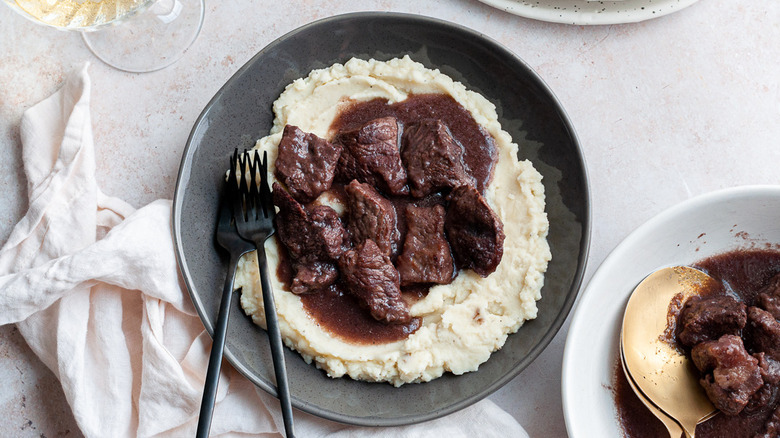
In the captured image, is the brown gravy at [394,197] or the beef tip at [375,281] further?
the brown gravy at [394,197]

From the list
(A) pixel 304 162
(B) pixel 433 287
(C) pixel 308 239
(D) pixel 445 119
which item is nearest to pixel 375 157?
(A) pixel 304 162

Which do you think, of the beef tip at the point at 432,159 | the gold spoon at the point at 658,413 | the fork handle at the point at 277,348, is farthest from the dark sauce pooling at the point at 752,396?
the fork handle at the point at 277,348

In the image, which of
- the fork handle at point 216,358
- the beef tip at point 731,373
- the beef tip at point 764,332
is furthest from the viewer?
the beef tip at point 764,332

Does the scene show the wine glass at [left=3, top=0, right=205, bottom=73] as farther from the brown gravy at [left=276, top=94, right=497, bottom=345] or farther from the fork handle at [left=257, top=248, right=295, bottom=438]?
the fork handle at [left=257, top=248, right=295, bottom=438]

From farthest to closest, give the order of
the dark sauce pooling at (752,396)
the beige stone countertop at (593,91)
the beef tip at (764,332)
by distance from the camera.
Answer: the beige stone countertop at (593,91) → the dark sauce pooling at (752,396) → the beef tip at (764,332)

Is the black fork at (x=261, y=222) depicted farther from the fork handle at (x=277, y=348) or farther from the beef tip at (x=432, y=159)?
the beef tip at (x=432, y=159)

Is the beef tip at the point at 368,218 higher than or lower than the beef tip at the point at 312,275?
higher

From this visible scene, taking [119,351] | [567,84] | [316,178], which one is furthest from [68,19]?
[567,84]
